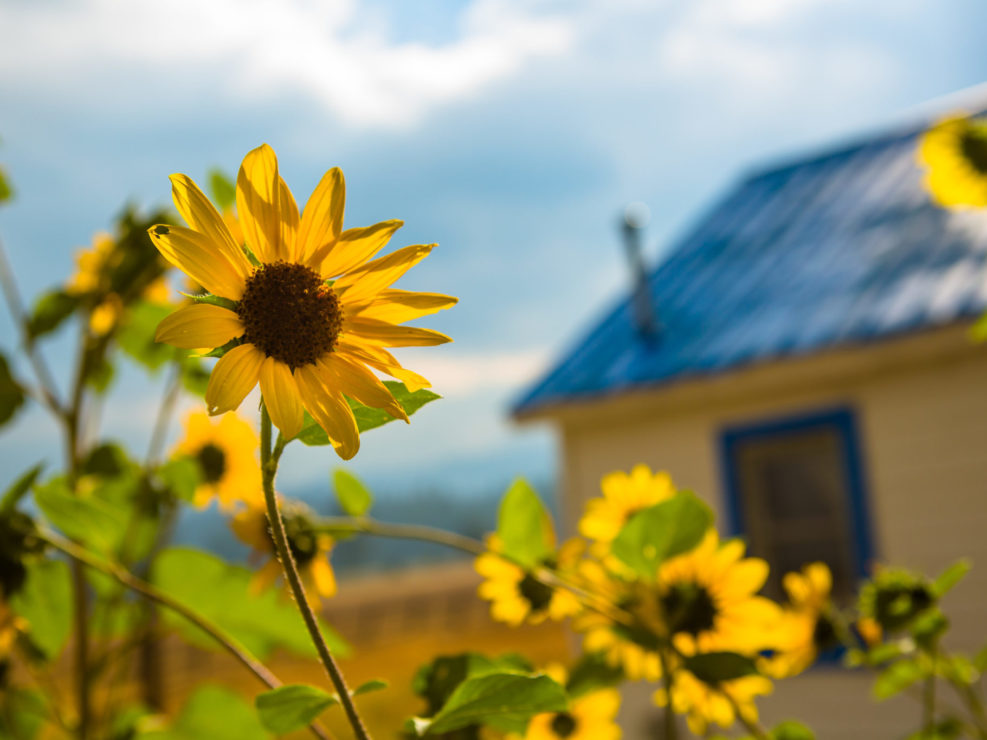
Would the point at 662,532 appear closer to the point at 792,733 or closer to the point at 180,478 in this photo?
the point at 792,733

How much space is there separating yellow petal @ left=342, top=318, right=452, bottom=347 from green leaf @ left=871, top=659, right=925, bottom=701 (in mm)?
662

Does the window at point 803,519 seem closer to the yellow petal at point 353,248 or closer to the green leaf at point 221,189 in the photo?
the green leaf at point 221,189

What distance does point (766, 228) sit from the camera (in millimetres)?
5891

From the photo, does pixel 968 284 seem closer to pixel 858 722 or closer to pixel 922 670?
pixel 858 722

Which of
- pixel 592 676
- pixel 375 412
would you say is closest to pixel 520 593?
pixel 592 676

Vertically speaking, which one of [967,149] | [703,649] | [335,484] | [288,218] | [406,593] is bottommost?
[406,593]

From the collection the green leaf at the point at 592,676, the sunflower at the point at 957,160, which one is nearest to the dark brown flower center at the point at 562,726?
the green leaf at the point at 592,676

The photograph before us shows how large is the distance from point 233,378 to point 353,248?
0.29ft

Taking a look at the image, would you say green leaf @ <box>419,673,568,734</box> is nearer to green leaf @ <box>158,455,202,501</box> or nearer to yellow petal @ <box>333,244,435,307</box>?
yellow petal @ <box>333,244,435,307</box>

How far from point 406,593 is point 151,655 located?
53.8 ft

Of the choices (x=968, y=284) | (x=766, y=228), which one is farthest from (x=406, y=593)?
(x=968, y=284)

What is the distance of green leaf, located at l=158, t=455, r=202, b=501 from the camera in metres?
1.03

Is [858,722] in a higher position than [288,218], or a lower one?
lower

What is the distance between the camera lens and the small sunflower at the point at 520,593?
0.82 m
